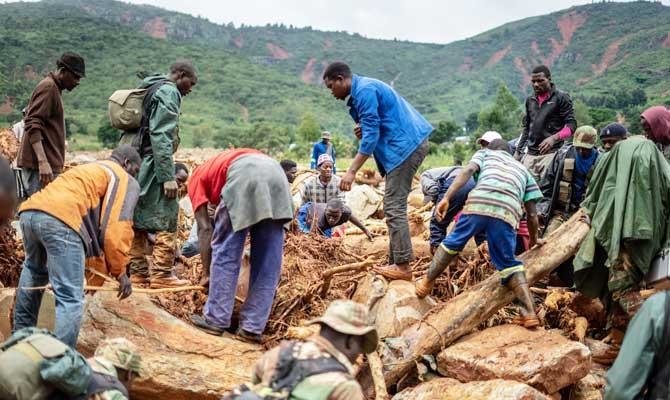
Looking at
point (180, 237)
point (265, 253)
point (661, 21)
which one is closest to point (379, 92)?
point (265, 253)

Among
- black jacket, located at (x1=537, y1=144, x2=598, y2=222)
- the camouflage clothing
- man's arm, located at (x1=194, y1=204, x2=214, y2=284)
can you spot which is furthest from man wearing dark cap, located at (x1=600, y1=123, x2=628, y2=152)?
the camouflage clothing

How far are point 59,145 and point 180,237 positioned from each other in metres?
2.80

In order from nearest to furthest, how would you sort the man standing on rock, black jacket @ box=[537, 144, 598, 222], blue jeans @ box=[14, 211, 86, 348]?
blue jeans @ box=[14, 211, 86, 348], black jacket @ box=[537, 144, 598, 222], the man standing on rock

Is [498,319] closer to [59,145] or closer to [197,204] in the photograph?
[197,204]

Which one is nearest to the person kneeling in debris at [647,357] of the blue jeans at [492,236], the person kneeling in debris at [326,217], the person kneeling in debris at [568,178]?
the blue jeans at [492,236]

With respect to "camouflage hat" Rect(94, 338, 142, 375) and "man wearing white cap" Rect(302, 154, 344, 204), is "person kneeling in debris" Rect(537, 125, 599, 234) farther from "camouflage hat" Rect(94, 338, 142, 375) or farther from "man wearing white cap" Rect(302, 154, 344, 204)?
"camouflage hat" Rect(94, 338, 142, 375)

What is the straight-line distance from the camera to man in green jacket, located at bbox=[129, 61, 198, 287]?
204 inches

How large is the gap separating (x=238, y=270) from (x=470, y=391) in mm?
1755

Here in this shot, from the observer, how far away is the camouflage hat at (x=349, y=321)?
9.41 ft

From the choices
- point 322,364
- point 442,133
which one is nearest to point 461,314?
point 322,364

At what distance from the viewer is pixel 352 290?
5863mm

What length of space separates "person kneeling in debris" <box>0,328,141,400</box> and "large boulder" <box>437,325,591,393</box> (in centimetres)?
251

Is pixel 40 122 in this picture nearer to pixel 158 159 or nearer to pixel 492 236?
pixel 158 159

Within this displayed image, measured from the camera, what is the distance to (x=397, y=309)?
5250 millimetres
